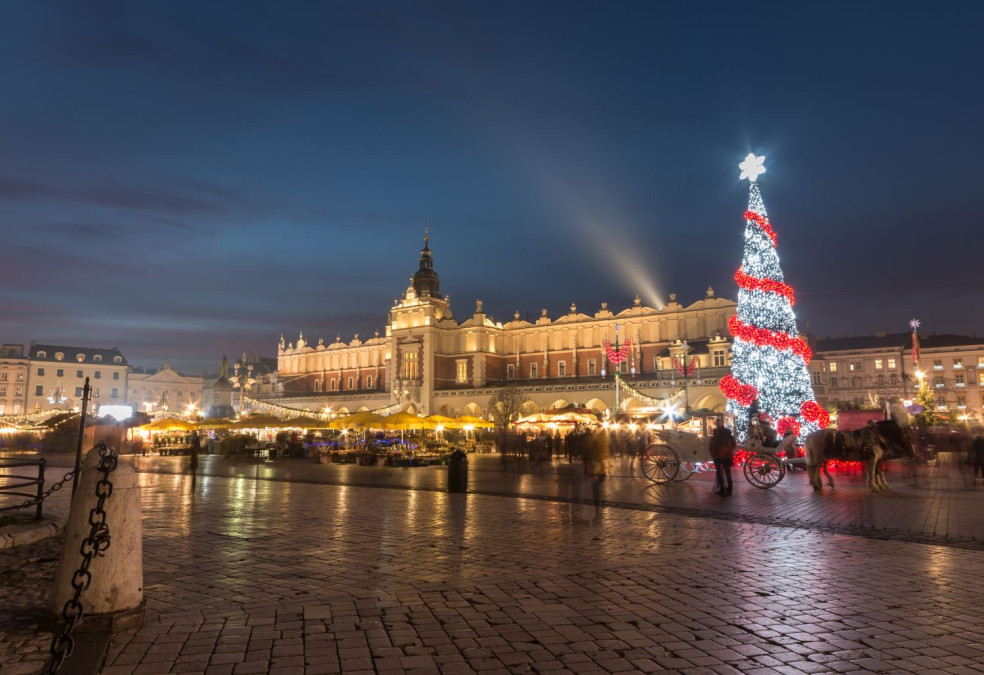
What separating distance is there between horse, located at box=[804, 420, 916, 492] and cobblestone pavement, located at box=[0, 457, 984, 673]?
322 cm

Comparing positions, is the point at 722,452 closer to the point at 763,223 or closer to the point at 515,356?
the point at 763,223

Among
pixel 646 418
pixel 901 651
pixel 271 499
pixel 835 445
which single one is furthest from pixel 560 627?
pixel 646 418

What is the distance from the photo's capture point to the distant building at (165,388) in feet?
323

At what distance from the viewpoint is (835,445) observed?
1526 cm

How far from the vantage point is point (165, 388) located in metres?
101

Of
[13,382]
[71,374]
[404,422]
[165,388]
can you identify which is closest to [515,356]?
[404,422]

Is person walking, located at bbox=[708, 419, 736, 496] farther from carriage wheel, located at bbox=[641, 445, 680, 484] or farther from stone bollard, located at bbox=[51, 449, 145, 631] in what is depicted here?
stone bollard, located at bbox=[51, 449, 145, 631]

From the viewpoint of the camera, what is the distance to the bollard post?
604 inches

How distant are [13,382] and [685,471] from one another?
95.0 meters

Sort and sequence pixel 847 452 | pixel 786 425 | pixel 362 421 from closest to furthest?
pixel 847 452 → pixel 786 425 → pixel 362 421

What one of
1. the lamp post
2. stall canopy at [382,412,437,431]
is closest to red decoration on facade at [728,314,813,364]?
stall canopy at [382,412,437,431]

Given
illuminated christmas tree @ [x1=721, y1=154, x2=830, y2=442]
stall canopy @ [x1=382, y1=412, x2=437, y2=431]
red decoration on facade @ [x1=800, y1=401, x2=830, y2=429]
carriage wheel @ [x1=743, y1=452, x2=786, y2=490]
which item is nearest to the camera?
carriage wheel @ [x1=743, y1=452, x2=786, y2=490]

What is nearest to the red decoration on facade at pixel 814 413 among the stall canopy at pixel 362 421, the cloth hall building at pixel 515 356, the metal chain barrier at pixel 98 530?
the stall canopy at pixel 362 421

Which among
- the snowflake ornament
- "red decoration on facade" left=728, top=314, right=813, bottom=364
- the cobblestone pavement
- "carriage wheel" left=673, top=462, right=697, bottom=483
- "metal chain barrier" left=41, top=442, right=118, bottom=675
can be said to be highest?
the snowflake ornament
